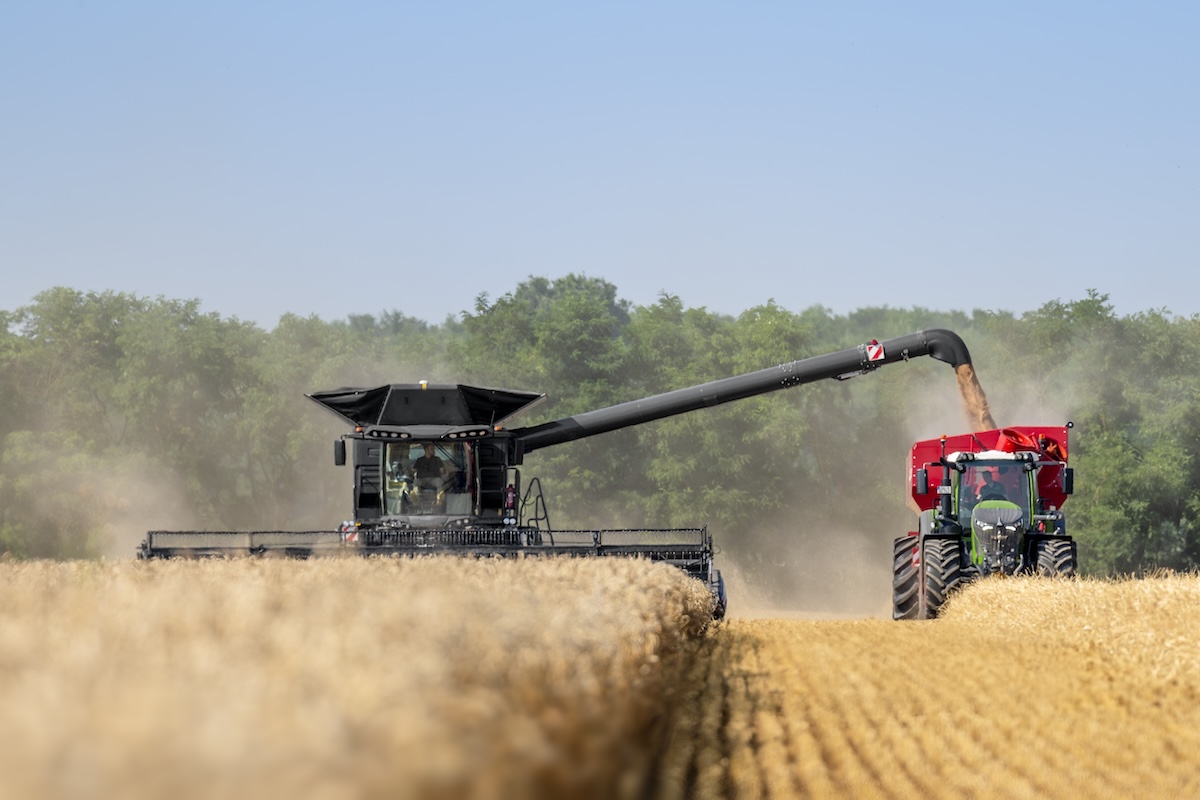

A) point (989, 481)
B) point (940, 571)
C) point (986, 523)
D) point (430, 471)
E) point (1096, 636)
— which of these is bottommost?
point (1096, 636)

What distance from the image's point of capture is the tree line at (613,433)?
49969 millimetres

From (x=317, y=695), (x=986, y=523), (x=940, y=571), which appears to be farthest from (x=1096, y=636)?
(x=317, y=695)

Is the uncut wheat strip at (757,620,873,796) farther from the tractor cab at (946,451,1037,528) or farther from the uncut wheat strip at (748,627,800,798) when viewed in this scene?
the tractor cab at (946,451,1037,528)

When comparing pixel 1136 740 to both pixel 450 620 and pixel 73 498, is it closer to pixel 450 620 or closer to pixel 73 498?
pixel 450 620

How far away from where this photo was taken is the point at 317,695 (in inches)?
133

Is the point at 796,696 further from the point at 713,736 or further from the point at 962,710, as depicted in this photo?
the point at 713,736

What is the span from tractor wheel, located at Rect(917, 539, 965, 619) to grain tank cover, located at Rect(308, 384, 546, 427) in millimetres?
5740

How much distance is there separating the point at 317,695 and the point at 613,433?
173 ft

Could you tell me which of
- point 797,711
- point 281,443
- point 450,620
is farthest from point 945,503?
point 281,443

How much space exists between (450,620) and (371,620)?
25 cm

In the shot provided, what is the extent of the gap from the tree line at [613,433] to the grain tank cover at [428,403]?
33469 mm

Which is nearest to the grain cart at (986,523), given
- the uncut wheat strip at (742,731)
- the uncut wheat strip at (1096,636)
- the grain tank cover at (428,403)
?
the uncut wheat strip at (1096,636)

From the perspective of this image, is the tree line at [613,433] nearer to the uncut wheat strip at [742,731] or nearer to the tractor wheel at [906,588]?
the tractor wheel at [906,588]

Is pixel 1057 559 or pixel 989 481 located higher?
pixel 989 481
